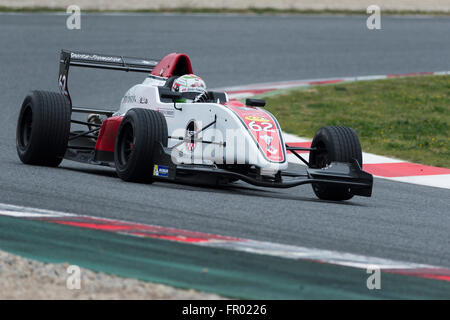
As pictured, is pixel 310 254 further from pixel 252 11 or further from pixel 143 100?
pixel 252 11

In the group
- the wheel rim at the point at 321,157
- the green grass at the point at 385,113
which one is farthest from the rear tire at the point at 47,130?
the green grass at the point at 385,113

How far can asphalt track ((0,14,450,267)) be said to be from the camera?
274 inches

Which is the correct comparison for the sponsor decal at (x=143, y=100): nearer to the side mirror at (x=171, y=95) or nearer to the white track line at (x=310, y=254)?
the side mirror at (x=171, y=95)

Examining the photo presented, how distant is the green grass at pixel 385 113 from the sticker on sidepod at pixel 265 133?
400cm

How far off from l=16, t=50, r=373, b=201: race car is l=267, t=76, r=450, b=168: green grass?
3.59 meters

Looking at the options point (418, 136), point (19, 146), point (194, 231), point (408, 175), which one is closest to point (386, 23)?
point (418, 136)

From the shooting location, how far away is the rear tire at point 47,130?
32.1ft

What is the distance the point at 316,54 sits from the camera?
2405cm

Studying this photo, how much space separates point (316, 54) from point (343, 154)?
50.8 ft

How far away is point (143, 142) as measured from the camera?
28.1 ft

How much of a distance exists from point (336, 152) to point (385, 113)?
7.31 metres

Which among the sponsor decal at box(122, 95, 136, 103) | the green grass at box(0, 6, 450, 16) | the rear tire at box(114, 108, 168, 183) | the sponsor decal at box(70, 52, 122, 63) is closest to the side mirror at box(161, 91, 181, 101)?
the rear tire at box(114, 108, 168, 183)

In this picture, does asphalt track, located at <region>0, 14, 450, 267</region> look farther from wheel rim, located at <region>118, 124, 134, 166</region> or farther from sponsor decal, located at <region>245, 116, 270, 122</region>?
sponsor decal, located at <region>245, 116, 270, 122</region>

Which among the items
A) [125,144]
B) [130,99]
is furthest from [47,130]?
[125,144]
